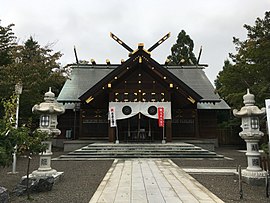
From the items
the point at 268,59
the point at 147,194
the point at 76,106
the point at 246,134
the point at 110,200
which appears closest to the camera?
the point at 110,200

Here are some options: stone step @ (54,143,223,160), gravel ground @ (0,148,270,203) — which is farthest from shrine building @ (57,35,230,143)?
gravel ground @ (0,148,270,203)

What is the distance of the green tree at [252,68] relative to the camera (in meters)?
8.77

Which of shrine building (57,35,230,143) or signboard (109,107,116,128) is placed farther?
shrine building (57,35,230,143)

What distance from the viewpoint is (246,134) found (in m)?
6.51

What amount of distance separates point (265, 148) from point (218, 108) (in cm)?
1246

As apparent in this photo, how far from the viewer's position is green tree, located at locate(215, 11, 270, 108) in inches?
345

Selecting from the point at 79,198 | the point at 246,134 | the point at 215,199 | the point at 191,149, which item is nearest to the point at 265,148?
the point at 246,134

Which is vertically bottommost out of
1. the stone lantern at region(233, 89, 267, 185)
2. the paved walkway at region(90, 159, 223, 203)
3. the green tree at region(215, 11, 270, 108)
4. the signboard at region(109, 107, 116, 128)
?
the paved walkway at region(90, 159, 223, 203)

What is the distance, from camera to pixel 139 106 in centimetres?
1566

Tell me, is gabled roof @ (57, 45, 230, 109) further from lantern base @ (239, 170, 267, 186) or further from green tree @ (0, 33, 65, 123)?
lantern base @ (239, 170, 267, 186)

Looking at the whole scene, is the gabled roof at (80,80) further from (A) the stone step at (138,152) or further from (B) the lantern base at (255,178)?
(B) the lantern base at (255,178)

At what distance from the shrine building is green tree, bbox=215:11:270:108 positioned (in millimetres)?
4979

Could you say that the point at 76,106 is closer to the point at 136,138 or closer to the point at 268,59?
the point at 136,138

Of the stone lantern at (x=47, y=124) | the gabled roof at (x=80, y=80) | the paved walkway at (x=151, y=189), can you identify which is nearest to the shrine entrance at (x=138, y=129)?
the gabled roof at (x=80, y=80)
